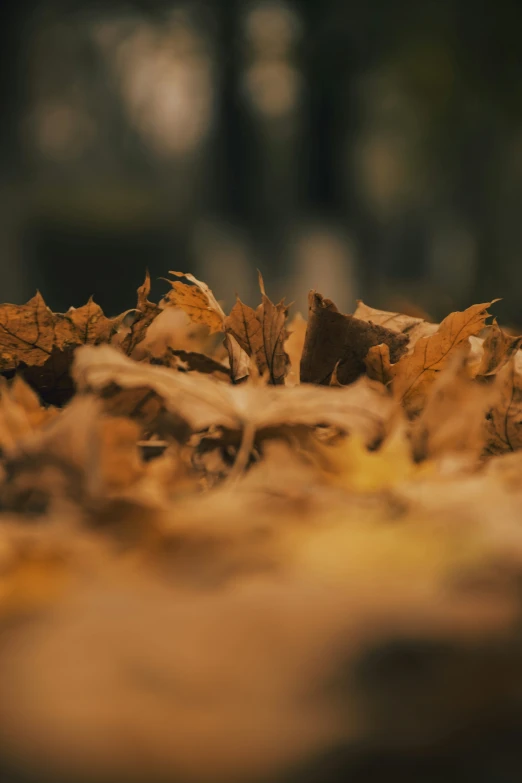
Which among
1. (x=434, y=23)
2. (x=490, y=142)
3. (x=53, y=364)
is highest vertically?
(x=434, y=23)

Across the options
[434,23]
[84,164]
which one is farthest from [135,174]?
[434,23]

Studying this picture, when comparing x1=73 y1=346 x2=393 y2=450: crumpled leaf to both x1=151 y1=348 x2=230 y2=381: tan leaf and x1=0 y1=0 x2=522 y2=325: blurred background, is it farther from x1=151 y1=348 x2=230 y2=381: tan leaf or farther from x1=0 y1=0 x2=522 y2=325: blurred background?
x1=0 y1=0 x2=522 y2=325: blurred background

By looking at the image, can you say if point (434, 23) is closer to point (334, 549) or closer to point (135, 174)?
point (135, 174)

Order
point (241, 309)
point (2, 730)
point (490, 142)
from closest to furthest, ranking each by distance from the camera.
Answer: point (2, 730), point (241, 309), point (490, 142)

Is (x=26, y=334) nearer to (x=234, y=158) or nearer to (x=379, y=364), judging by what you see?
(x=379, y=364)

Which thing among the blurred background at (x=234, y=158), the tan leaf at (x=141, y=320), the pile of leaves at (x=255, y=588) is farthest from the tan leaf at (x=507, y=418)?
the blurred background at (x=234, y=158)

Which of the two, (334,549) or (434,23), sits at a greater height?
(434,23)

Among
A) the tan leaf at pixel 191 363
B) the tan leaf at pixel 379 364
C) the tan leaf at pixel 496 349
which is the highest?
the tan leaf at pixel 191 363

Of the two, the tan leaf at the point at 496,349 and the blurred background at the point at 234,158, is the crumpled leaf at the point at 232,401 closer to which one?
the tan leaf at the point at 496,349

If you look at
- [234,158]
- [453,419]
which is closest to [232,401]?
[453,419]
